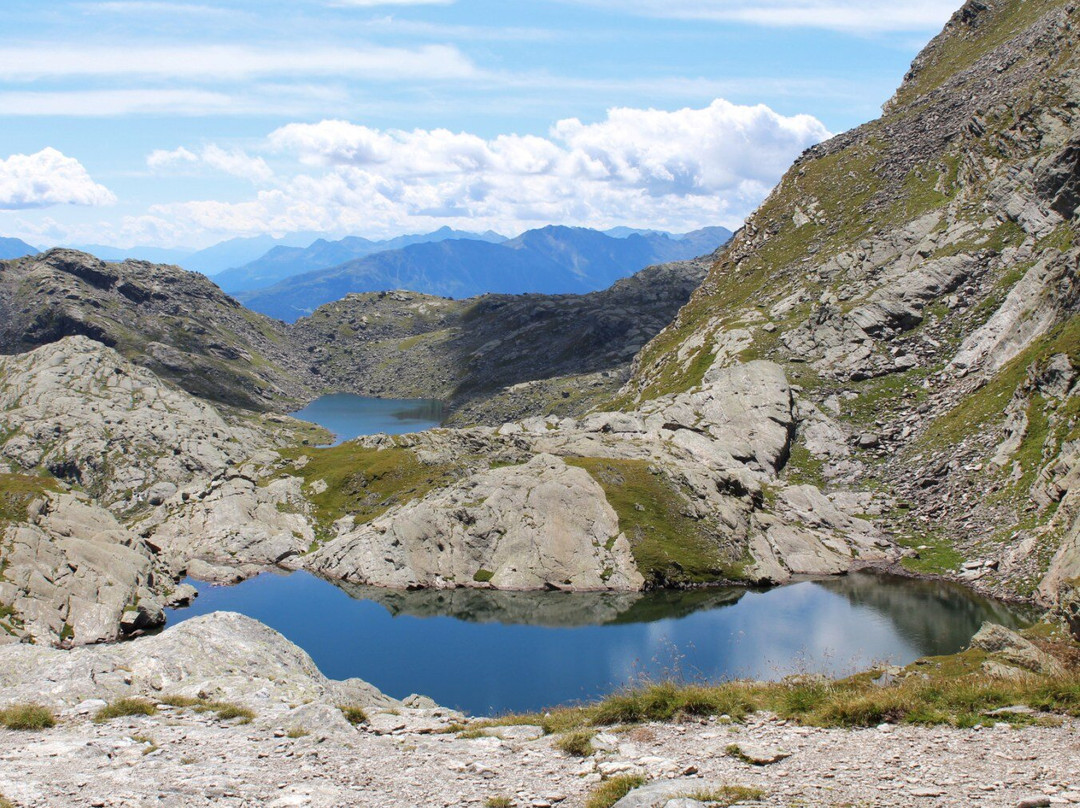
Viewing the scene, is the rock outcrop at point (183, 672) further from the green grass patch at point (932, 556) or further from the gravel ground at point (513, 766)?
the green grass patch at point (932, 556)

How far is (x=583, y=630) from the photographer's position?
77500 millimetres

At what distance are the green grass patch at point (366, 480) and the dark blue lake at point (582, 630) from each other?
57.3 feet

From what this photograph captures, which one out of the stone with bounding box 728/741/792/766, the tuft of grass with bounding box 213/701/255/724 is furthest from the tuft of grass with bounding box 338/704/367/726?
the stone with bounding box 728/741/792/766

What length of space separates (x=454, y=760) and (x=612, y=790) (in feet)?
18.6

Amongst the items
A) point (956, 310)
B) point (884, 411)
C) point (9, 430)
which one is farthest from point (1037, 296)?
point (9, 430)

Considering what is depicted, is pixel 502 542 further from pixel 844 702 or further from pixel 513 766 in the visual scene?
pixel 844 702

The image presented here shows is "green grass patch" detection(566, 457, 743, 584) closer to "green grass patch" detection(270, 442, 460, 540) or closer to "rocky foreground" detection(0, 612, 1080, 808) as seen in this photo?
"green grass patch" detection(270, 442, 460, 540)

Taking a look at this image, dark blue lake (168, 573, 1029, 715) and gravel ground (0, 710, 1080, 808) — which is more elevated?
gravel ground (0, 710, 1080, 808)

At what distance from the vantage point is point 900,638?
6888 centimetres

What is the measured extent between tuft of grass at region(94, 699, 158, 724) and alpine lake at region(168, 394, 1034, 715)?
107 ft

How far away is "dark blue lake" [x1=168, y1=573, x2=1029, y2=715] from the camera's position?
2544 inches

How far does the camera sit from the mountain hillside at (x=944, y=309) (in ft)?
271

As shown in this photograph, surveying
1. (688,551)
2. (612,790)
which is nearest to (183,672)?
(612,790)

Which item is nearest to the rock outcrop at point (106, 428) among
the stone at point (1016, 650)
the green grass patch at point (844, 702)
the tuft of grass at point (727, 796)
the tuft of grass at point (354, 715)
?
the tuft of grass at point (354, 715)
